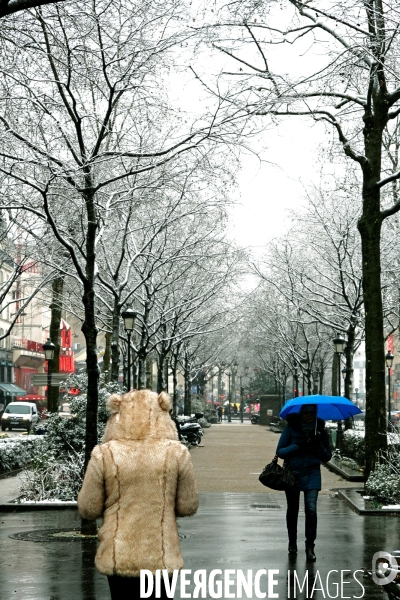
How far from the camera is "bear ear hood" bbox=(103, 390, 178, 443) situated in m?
5.46

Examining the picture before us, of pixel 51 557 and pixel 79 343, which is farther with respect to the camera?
pixel 79 343

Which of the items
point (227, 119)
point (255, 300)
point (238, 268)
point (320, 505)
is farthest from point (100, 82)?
point (255, 300)

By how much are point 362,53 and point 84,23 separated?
410 centimetres

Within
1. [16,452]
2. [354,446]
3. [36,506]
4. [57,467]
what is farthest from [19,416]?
[36,506]

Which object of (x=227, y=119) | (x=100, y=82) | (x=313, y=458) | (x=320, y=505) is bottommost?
(x=320, y=505)

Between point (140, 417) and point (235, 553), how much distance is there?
593 cm

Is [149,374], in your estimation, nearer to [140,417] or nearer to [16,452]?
[16,452]

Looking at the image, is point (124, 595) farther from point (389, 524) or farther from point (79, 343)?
point (79, 343)

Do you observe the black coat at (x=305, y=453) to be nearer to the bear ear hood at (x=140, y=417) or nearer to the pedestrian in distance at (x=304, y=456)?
the pedestrian in distance at (x=304, y=456)

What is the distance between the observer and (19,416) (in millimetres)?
52844

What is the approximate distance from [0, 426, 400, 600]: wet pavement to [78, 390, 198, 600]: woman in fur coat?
3572mm

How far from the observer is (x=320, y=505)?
1725cm

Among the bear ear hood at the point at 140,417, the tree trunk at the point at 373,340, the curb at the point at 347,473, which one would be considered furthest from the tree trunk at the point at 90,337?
the bear ear hood at the point at 140,417

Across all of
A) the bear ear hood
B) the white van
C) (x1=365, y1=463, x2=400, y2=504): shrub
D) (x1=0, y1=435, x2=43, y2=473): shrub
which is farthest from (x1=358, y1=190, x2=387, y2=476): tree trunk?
the white van
